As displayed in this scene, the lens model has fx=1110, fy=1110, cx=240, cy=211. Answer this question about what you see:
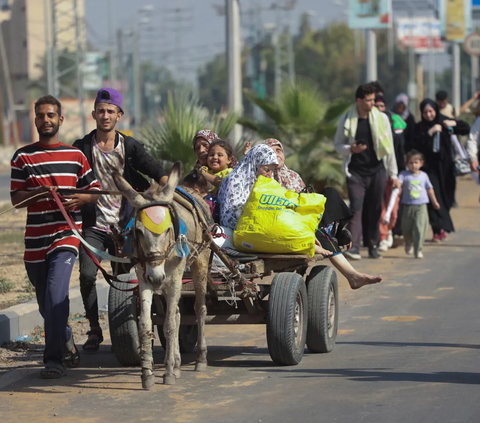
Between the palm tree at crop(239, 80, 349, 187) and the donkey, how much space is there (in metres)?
12.7

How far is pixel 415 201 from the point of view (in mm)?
15492

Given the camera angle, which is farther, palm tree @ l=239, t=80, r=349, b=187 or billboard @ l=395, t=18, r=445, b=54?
billboard @ l=395, t=18, r=445, b=54

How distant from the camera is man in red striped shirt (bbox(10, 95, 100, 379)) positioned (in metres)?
7.75

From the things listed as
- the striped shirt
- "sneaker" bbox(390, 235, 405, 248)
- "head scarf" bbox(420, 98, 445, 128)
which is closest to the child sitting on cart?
the striped shirt

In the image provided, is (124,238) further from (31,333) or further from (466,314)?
(466,314)

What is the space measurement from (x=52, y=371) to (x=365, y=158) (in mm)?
7717

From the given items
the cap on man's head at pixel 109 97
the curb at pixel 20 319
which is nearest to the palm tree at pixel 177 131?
the curb at pixel 20 319

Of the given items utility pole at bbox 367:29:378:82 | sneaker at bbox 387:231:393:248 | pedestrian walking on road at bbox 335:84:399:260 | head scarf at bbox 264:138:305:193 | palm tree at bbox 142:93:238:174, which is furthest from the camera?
utility pole at bbox 367:29:378:82

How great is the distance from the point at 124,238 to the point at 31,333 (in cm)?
304

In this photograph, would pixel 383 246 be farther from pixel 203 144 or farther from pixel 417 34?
pixel 417 34

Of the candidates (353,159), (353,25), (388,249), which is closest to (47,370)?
(353,159)

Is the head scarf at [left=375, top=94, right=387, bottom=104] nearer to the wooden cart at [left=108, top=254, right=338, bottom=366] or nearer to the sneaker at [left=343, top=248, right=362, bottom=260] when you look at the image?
the sneaker at [left=343, top=248, right=362, bottom=260]

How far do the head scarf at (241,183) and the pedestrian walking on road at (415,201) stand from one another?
7121mm

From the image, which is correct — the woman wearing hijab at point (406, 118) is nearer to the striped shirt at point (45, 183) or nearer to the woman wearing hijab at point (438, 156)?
the woman wearing hijab at point (438, 156)
